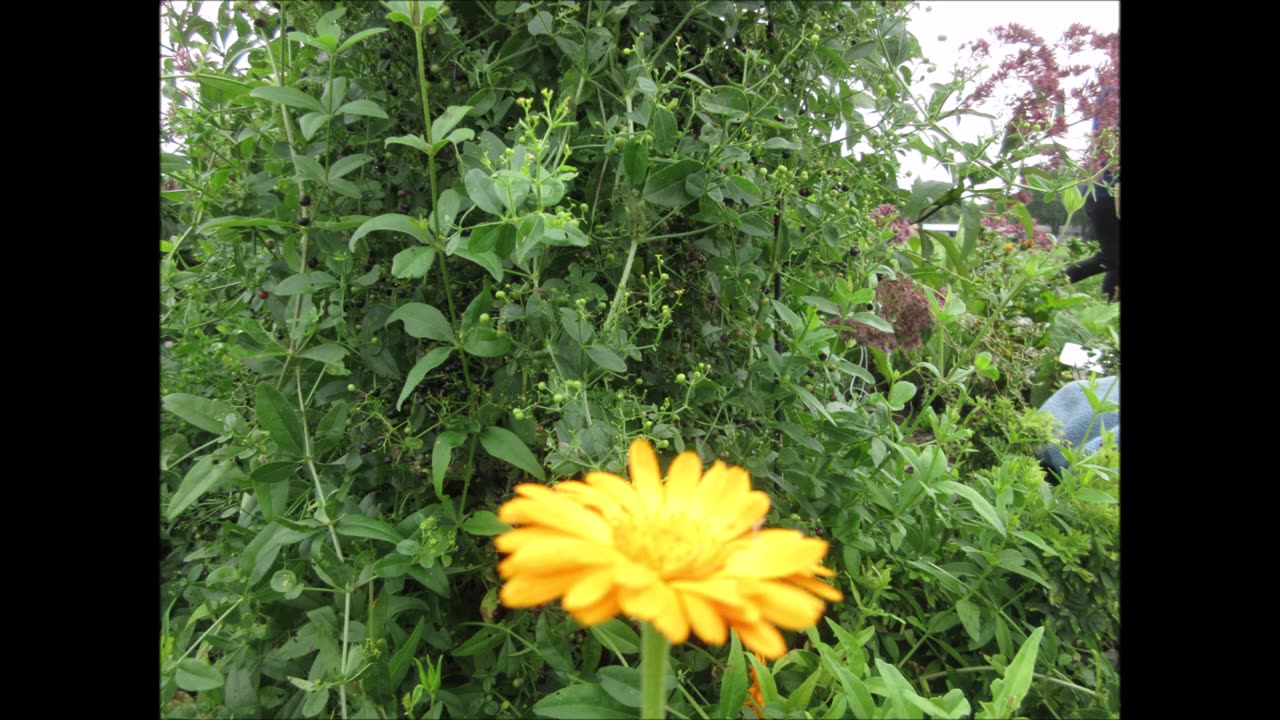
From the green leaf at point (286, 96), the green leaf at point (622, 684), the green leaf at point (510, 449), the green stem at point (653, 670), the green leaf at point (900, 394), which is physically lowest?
the green leaf at point (622, 684)

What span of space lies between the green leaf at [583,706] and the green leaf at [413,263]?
13.5 inches

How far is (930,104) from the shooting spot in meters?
0.85

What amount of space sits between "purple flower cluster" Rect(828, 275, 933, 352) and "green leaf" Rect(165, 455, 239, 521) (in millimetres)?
946

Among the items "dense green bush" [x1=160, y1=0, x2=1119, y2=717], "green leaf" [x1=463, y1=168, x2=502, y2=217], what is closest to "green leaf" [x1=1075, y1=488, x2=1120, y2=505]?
"dense green bush" [x1=160, y1=0, x2=1119, y2=717]

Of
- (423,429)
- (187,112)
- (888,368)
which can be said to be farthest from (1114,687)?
(187,112)

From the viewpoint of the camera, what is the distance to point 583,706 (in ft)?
1.86

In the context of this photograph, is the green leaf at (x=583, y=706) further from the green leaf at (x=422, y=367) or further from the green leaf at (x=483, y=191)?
the green leaf at (x=483, y=191)

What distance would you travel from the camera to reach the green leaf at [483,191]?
0.58 meters

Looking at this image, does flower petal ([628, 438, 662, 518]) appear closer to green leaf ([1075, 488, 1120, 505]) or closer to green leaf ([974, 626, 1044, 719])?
green leaf ([974, 626, 1044, 719])

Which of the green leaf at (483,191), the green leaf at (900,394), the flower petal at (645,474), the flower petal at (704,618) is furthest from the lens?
the green leaf at (900,394)

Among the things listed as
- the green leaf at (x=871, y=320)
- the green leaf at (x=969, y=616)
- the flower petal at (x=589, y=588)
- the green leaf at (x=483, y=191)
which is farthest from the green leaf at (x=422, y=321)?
the green leaf at (x=969, y=616)

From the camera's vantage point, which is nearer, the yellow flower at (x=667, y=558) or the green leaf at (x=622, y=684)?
the yellow flower at (x=667, y=558)

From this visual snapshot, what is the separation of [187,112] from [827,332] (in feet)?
2.34
